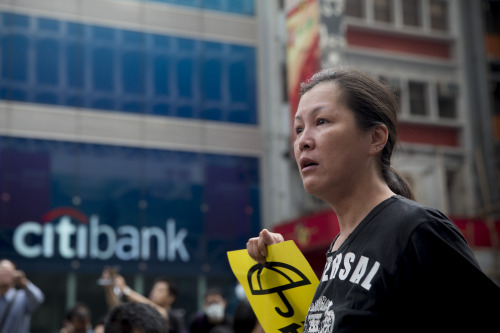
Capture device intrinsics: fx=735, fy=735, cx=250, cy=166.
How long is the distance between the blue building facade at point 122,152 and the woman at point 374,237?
1428 centimetres

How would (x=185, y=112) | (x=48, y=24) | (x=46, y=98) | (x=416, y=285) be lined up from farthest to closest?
1. (x=185, y=112)
2. (x=48, y=24)
3. (x=46, y=98)
4. (x=416, y=285)

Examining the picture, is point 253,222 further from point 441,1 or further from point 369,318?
point 369,318

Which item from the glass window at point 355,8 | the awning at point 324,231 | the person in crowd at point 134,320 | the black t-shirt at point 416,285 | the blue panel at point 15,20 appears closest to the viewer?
the black t-shirt at point 416,285

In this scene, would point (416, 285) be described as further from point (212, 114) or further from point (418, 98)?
point (418, 98)

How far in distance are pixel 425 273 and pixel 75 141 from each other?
15.5 meters

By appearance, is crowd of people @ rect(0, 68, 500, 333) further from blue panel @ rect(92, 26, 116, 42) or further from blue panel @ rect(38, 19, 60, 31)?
blue panel @ rect(92, 26, 116, 42)

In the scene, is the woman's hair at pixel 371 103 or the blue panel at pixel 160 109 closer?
the woman's hair at pixel 371 103

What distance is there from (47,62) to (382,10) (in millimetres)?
8335

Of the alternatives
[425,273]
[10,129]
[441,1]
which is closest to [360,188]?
[425,273]

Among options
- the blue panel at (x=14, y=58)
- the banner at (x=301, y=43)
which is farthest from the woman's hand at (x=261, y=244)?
the blue panel at (x=14, y=58)

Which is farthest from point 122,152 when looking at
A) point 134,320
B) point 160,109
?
point 134,320

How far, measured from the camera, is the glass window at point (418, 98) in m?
18.4

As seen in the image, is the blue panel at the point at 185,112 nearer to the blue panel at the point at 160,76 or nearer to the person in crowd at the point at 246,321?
the blue panel at the point at 160,76

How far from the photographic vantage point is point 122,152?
17047mm
